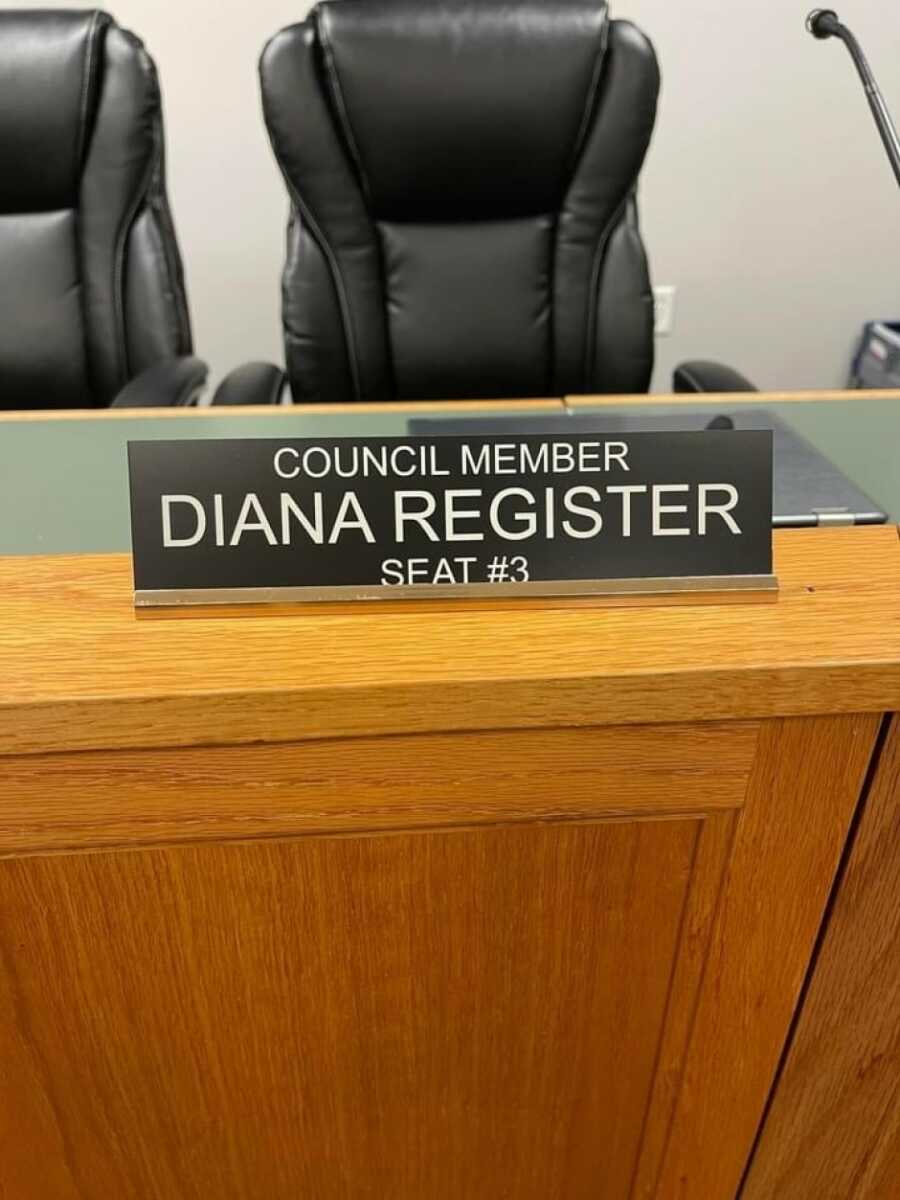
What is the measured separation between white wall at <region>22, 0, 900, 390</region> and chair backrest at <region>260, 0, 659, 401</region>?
0.71 meters

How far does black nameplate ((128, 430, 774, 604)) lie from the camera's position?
0.48 m

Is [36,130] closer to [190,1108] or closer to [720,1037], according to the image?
[190,1108]

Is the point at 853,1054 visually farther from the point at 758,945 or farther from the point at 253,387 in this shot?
the point at 253,387

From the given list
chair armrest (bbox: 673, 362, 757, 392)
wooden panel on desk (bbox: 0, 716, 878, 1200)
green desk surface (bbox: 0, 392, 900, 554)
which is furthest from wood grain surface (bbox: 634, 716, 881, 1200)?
chair armrest (bbox: 673, 362, 757, 392)

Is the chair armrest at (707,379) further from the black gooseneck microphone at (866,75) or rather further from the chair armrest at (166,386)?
the chair armrest at (166,386)

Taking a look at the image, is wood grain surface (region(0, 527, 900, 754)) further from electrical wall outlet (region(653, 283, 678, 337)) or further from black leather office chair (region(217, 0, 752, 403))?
electrical wall outlet (region(653, 283, 678, 337))

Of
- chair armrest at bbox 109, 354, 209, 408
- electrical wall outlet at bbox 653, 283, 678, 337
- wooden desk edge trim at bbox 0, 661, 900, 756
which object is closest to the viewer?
wooden desk edge trim at bbox 0, 661, 900, 756

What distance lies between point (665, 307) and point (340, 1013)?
1.75m

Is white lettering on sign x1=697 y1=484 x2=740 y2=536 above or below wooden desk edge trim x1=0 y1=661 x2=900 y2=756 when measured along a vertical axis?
above

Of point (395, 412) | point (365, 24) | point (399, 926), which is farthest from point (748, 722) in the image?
point (365, 24)

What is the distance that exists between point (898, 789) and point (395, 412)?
557 mm

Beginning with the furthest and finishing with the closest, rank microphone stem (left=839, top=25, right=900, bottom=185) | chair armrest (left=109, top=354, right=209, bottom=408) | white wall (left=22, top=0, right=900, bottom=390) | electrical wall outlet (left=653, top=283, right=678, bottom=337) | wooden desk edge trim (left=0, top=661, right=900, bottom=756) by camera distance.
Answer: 1. electrical wall outlet (left=653, top=283, right=678, bottom=337)
2. white wall (left=22, top=0, right=900, bottom=390)
3. chair armrest (left=109, top=354, right=209, bottom=408)
4. microphone stem (left=839, top=25, right=900, bottom=185)
5. wooden desk edge trim (left=0, top=661, right=900, bottom=756)

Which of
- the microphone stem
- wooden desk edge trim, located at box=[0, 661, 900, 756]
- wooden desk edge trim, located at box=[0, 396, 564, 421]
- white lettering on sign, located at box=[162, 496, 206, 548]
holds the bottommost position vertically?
wooden desk edge trim, located at box=[0, 396, 564, 421]

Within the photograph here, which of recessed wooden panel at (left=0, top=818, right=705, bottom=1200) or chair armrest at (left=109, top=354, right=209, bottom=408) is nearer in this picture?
recessed wooden panel at (left=0, top=818, right=705, bottom=1200)
